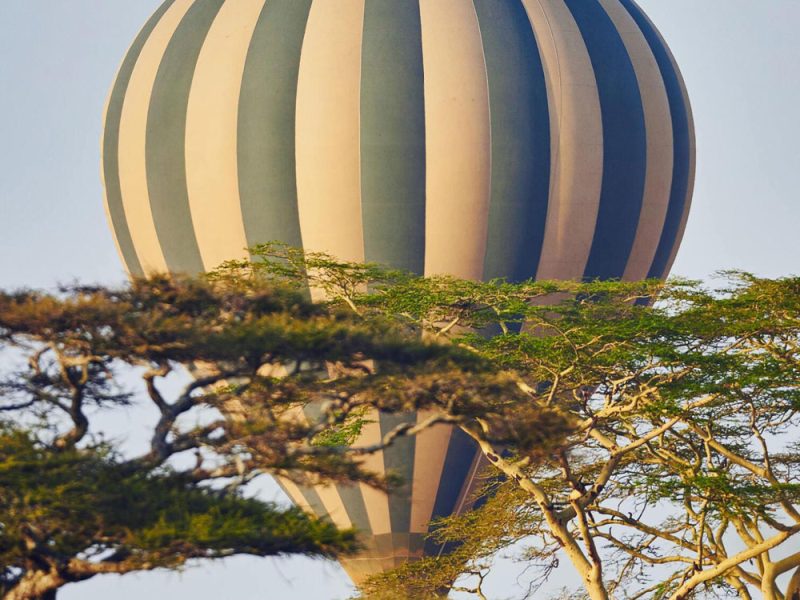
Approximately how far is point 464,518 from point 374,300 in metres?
3.83

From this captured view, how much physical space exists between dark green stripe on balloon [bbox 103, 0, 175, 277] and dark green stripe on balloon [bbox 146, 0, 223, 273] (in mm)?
1247

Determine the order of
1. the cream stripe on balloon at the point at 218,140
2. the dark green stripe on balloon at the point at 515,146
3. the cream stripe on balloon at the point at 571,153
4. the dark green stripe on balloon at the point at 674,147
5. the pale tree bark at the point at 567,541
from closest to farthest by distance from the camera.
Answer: the pale tree bark at the point at 567,541, the dark green stripe on balloon at the point at 515,146, the cream stripe on balloon at the point at 218,140, the cream stripe on balloon at the point at 571,153, the dark green stripe on balloon at the point at 674,147

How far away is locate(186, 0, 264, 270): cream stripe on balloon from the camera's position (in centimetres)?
A: 2803

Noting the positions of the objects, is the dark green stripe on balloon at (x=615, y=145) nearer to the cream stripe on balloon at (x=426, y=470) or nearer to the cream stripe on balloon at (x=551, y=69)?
the cream stripe on balloon at (x=551, y=69)

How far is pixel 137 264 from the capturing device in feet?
99.5

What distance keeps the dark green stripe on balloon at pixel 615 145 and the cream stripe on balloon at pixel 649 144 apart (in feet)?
0.60

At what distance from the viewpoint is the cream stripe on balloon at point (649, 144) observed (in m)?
29.7

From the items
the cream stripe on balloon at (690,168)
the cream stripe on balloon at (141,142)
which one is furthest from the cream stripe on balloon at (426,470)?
the cream stripe on balloon at (690,168)

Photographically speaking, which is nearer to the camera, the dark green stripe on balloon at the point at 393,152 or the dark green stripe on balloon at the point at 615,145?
the dark green stripe on balloon at the point at 393,152

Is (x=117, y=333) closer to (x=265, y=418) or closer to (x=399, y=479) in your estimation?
(x=265, y=418)

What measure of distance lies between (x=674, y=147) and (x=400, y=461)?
23.4 ft

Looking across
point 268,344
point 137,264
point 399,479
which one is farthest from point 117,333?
point 137,264

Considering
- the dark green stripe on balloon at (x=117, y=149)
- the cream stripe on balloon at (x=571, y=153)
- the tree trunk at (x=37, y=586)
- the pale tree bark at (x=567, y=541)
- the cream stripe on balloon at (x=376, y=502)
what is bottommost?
the tree trunk at (x=37, y=586)

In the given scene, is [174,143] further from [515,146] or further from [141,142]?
[515,146]
